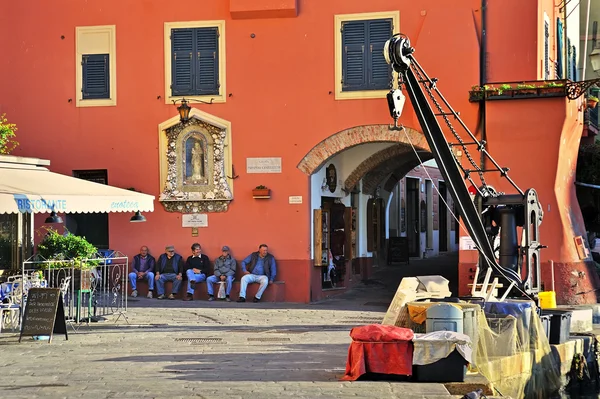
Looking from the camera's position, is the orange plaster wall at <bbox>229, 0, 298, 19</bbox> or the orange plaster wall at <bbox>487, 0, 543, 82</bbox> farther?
the orange plaster wall at <bbox>229, 0, 298, 19</bbox>

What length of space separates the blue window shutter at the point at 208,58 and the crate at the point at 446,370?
1283cm

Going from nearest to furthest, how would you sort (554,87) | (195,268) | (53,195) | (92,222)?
(53,195) < (554,87) < (195,268) < (92,222)

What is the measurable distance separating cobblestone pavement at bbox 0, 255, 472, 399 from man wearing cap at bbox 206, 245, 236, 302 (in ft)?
6.92

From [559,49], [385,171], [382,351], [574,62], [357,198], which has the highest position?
[574,62]

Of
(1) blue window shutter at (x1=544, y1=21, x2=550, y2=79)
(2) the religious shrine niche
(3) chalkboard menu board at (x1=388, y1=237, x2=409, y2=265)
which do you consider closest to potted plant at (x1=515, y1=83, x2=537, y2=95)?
(1) blue window shutter at (x1=544, y1=21, x2=550, y2=79)

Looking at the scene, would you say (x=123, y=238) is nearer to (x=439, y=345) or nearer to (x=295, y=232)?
(x=295, y=232)

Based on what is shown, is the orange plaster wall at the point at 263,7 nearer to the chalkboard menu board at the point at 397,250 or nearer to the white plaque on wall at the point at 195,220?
the white plaque on wall at the point at 195,220

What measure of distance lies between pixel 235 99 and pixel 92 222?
170 inches

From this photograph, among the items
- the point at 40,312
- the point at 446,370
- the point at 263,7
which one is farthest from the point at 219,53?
the point at 446,370

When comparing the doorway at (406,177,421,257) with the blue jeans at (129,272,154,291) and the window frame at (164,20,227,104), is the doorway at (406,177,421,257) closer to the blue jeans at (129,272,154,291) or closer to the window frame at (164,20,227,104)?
the window frame at (164,20,227,104)

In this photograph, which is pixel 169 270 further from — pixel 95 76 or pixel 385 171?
pixel 385 171

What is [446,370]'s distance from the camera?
35.5 feet

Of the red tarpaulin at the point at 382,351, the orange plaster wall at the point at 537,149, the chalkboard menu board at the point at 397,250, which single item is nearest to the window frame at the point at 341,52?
the orange plaster wall at the point at 537,149

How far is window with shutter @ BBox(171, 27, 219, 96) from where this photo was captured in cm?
2256
